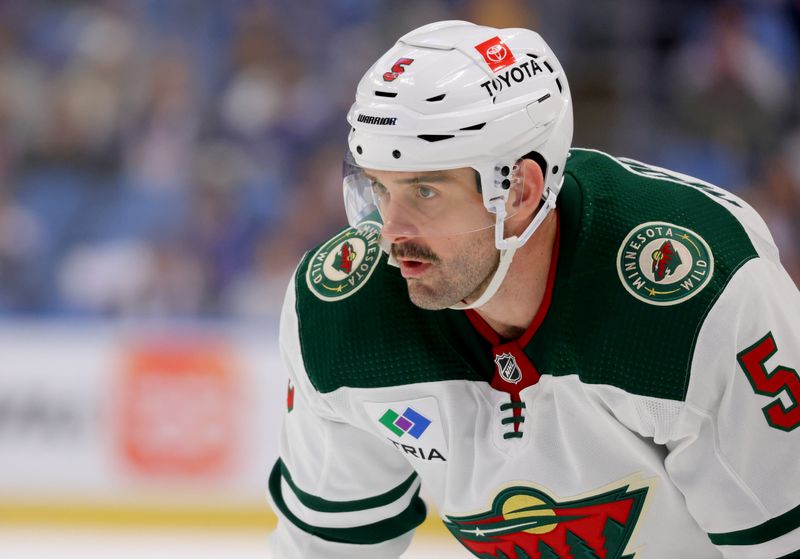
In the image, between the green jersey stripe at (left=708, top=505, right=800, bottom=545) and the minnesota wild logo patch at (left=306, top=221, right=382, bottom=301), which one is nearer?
the green jersey stripe at (left=708, top=505, right=800, bottom=545)

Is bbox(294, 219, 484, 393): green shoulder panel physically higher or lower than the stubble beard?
lower

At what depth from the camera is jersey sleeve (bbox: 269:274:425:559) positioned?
212cm

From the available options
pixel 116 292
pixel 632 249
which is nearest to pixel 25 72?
pixel 116 292

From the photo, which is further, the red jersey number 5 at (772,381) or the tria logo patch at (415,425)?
the tria logo patch at (415,425)

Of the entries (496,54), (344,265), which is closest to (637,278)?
(496,54)

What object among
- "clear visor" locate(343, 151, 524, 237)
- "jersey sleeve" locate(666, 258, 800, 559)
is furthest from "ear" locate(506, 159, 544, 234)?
"jersey sleeve" locate(666, 258, 800, 559)

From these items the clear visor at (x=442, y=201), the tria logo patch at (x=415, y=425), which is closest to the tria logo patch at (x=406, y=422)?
the tria logo patch at (x=415, y=425)

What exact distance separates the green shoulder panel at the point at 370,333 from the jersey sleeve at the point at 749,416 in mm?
418

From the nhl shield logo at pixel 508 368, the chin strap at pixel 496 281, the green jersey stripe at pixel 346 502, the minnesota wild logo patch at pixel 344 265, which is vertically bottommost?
the green jersey stripe at pixel 346 502

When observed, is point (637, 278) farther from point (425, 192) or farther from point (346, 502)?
point (346, 502)

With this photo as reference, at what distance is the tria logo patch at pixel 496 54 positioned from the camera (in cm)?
175

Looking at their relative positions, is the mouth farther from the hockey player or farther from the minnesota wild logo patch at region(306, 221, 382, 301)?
the minnesota wild logo patch at region(306, 221, 382, 301)

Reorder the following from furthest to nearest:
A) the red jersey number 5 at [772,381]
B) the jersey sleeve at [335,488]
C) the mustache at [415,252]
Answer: the jersey sleeve at [335,488]
the mustache at [415,252]
the red jersey number 5 at [772,381]

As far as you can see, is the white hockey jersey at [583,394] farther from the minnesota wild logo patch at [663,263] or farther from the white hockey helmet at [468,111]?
the white hockey helmet at [468,111]
